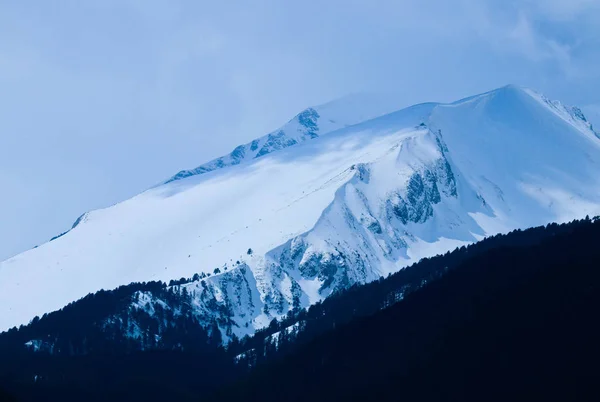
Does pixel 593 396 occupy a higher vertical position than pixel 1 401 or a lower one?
lower

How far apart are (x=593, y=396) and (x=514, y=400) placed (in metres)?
15.2

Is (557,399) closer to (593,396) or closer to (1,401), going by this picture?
(593,396)

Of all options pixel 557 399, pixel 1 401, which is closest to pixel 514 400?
pixel 557 399

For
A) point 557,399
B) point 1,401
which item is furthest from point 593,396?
point 1,401

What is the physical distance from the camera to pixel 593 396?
191 meters

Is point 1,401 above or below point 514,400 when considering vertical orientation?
above

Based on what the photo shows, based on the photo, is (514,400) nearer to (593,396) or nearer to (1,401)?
(593,396)

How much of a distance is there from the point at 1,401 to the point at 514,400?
3618 inches

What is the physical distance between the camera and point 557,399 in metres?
195

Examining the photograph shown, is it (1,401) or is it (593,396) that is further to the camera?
(593,396)

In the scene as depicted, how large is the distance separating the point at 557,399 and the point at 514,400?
835cm

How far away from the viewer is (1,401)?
6850 inches

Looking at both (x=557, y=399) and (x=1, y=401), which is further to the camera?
(x=557, y=399)
